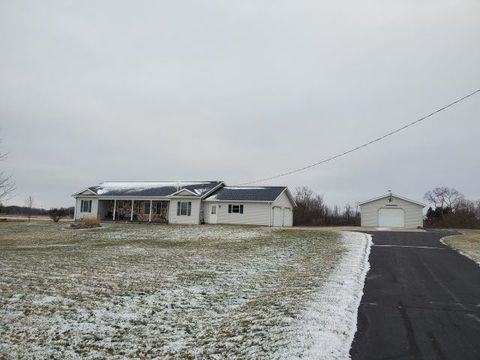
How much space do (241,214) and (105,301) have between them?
30.1 metres

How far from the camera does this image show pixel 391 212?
129 ft

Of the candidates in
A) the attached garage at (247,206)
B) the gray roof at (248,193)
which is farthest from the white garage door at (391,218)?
the gray roof at (248,193)

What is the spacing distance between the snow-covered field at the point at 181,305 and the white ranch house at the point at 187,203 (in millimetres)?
22435

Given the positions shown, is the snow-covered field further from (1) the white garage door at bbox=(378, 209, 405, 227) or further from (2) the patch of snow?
(1) the white garage door at bbox=(378, 209, 405, 227)

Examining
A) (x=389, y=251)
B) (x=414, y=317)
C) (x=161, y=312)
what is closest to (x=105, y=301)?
(x=161, y=312)

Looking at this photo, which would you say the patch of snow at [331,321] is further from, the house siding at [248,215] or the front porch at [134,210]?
the front porch at [134,210]

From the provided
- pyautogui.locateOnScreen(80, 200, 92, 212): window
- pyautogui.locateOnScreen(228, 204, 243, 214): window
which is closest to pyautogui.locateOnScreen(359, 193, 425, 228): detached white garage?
pyautogui.locateOnScreen(228, 204, 243, 214): window

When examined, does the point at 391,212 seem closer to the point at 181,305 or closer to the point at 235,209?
the point at 235,209

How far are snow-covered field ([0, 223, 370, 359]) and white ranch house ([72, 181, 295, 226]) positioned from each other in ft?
73.6

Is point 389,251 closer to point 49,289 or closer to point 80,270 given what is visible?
point 80,270

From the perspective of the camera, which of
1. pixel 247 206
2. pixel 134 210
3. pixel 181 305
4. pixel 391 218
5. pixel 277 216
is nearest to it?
pixel 181 305

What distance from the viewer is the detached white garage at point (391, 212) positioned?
38.7 meters

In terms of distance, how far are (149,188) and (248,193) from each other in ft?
Result: 37.3

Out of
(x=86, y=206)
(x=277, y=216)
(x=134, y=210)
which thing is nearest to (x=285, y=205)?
(x=277, y=216)
